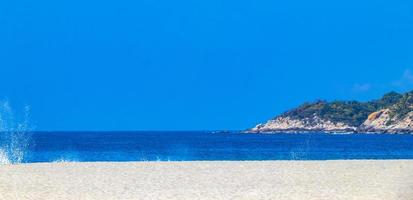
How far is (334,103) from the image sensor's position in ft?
583

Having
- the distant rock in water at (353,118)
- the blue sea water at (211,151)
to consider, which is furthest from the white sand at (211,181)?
the distant rock in water at (353,118)

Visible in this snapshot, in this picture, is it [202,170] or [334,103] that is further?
[334,103]

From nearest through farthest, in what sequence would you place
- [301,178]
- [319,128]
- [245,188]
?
[245,188], [301,178], [319,128]

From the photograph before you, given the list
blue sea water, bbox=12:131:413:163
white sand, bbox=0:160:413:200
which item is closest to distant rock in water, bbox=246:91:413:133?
blue sea water, bbox=12:131:413:163

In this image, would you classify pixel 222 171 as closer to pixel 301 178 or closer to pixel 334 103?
pixel 301 178

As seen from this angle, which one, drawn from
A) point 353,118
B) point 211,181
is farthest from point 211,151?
point 353,118

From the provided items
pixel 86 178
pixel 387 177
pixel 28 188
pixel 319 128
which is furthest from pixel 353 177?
pixel 319 128

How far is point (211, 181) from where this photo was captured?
71.1 ft

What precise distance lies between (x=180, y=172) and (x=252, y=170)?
2.01 m

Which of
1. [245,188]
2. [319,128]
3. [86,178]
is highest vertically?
[319,128]

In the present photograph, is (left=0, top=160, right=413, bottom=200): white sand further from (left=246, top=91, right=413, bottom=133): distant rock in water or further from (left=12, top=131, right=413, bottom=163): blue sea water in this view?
(left=246, top=91, right=413, bottom=133): distant rock in water

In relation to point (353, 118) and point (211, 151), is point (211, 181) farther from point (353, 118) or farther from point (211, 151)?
point (353, 118)

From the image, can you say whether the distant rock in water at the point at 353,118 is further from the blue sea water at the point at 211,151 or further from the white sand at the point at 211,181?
Result: the white sand at the point at 211,181

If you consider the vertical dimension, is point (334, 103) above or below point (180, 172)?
above
